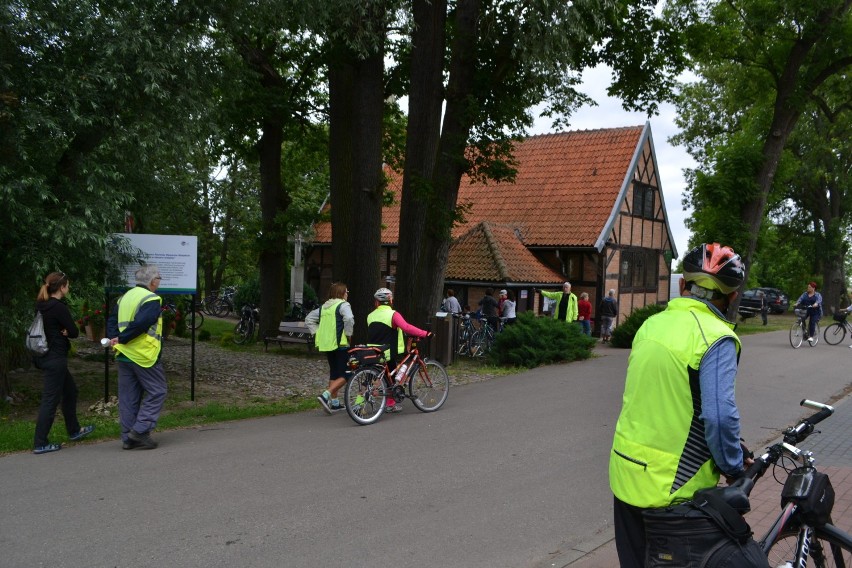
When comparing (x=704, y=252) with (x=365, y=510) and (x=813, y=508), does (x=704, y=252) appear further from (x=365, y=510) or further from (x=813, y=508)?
(x=365, y=510)

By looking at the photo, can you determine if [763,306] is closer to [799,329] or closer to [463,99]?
[799,329]

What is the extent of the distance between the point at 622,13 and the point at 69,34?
394 inches

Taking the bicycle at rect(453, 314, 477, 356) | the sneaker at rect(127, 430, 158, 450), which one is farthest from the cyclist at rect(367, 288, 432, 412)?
the bicycle at rect(453, 314, 477, 356)

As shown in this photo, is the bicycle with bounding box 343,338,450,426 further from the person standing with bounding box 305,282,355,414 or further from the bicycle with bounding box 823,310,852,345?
the bicycle with bounding box 823,310,852,345

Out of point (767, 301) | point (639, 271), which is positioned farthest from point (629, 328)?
point (767, 301)

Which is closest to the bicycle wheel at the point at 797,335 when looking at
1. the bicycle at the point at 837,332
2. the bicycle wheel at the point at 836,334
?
the bicycle at the point at 837,332

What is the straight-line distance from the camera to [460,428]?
388 inches

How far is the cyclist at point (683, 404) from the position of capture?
118 inches

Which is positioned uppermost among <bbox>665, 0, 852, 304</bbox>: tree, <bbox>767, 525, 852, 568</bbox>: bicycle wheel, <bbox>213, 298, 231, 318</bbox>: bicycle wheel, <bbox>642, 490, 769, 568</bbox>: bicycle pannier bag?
<bbox>665, 0, 852, 304</bbox>: tree

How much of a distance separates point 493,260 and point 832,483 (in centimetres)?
1798

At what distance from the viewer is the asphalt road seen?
5395 millimetres

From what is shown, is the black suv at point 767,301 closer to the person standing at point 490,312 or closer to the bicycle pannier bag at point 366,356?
the person standing at point 490,312

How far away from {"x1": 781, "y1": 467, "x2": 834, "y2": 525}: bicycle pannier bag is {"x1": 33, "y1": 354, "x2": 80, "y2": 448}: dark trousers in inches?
278

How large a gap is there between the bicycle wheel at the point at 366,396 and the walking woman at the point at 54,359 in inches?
124
